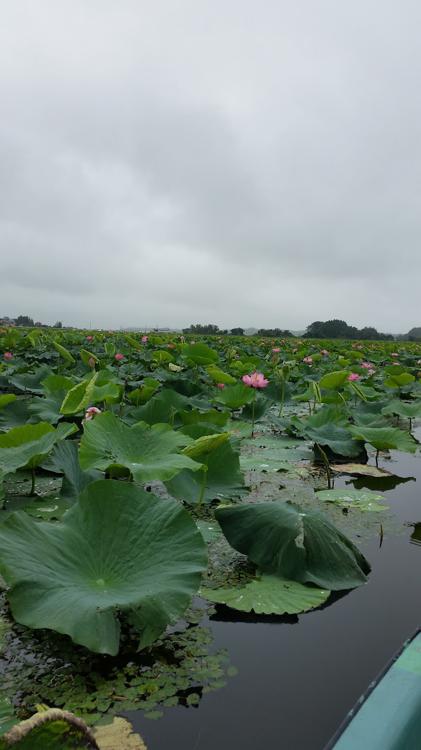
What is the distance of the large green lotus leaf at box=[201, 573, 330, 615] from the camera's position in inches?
45.3

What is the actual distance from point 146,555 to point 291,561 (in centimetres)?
41

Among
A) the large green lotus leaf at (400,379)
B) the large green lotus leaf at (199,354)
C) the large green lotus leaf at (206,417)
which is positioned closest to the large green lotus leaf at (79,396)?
the large green lotus leaf at (206,417)

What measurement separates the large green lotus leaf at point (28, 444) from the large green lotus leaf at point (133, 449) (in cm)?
15

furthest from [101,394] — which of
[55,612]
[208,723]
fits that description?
[208,723]

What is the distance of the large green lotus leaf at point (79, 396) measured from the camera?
2.11m

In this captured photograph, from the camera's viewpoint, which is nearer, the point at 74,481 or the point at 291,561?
the point at 291,561

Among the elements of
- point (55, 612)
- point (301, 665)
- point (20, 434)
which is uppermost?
point (20, 434)

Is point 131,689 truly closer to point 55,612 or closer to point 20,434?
point 55,612

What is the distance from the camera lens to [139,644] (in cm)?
96

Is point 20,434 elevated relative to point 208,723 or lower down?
elevated

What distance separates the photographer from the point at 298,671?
100cm

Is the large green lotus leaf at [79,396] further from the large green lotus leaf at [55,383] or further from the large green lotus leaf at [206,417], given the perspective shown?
the large green lotus leaf at [55,383]

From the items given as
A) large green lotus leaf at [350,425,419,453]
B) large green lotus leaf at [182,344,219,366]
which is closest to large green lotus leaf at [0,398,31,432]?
large green lotus leaf at [350,425,419,453]

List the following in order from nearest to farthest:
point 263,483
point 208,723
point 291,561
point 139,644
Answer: point 208,723
point 139,644
point 291,561
point 263,483
